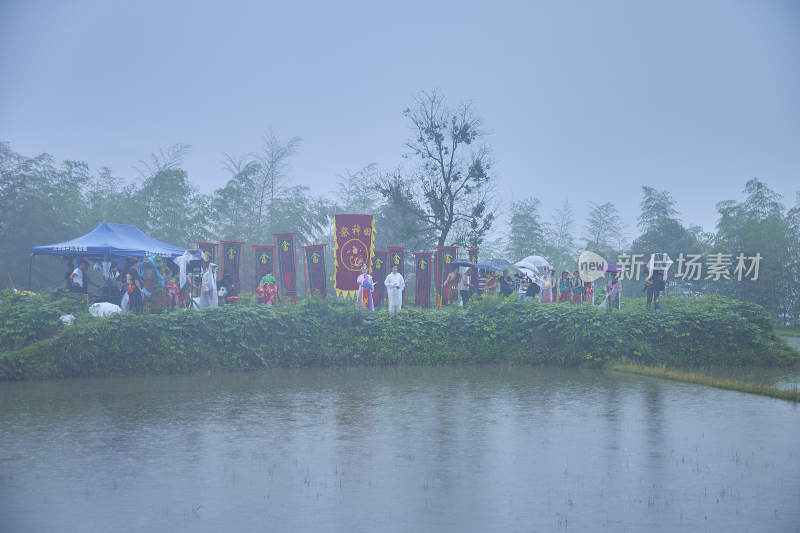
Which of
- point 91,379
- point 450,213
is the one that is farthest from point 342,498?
point 450,213

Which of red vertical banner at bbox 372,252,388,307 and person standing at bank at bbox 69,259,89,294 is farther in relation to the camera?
red vertical banner at bbox 372,252,388,307

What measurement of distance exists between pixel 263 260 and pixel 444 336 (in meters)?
11.2

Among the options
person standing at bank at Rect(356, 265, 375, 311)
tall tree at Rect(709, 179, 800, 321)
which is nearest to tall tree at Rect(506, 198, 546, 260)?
tall tree at Rect(709, 179, 800, 321)

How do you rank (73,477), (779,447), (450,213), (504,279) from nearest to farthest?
1. (73,477)
2. (779,447)
3. (504,279)
4. (450,213)

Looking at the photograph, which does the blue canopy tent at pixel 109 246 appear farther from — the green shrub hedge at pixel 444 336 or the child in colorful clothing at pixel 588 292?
the child in colorful clothing at pixel 588 292

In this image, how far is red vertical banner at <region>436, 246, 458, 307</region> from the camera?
1020 inches

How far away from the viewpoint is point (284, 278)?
25484 millimetres

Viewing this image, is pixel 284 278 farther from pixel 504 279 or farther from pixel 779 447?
pixel 779 447

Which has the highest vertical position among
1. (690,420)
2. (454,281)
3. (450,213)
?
(450,213)

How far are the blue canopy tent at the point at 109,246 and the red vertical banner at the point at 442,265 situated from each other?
1009 centimetres

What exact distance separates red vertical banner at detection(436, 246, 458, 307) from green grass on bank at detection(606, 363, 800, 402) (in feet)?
34.1

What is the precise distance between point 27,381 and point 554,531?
12.1m

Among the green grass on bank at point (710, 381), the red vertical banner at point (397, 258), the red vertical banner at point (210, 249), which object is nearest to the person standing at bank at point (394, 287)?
the red vertical banner at point (397, 258)

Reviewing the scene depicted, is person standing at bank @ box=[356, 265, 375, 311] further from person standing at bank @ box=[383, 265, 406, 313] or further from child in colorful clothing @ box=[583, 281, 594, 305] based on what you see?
child in colorful clothing @ box=[583, 281, 594, 305]
